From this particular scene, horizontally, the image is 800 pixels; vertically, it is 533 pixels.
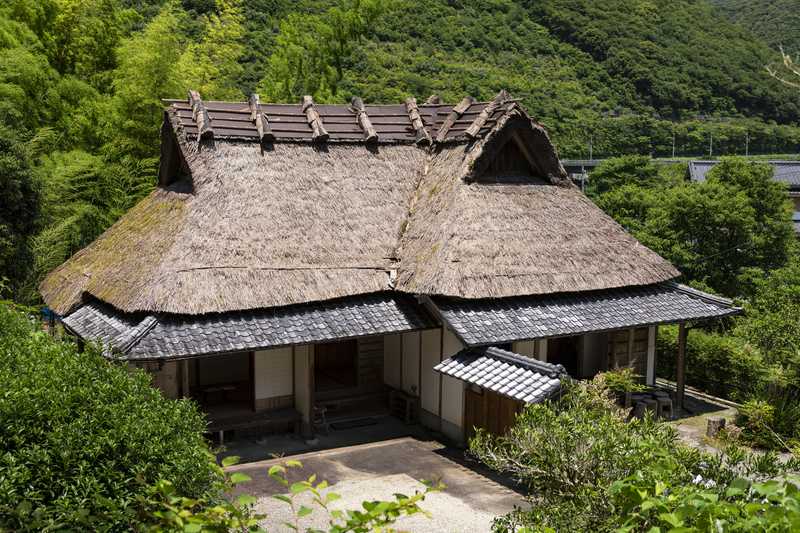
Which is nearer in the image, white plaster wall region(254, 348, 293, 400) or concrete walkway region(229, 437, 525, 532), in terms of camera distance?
concrete walkway region(229, 437, 525, 532)

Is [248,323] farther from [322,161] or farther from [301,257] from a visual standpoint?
[322,161]

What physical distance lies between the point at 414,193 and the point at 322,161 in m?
2.09

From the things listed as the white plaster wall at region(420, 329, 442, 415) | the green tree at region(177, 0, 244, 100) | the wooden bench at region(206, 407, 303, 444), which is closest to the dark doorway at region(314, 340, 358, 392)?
the wooden bench at region(206, 407, 303, 444)

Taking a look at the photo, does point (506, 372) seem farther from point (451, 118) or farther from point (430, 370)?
point (451, 118)

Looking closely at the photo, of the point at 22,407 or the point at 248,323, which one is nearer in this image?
the point at 22,407

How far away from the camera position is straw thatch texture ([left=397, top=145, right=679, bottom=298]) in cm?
1291

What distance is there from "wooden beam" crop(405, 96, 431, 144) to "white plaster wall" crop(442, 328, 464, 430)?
17.4 feet

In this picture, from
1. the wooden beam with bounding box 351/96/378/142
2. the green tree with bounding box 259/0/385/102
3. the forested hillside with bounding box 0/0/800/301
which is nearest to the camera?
the wooden beam with bounding box 351/96/378/142

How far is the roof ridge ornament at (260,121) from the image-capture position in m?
14.7

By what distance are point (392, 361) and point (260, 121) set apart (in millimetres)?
5685

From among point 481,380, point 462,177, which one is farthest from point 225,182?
point 481,380

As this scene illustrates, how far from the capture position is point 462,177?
1441 cm

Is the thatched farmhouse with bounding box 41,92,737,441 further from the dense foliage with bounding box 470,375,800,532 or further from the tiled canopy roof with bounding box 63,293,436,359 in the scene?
the dense foliage with bounding box 470,375,800,532

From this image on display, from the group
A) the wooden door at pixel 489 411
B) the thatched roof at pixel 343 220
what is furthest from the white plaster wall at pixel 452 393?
the thatched roof at pixel 343 220
